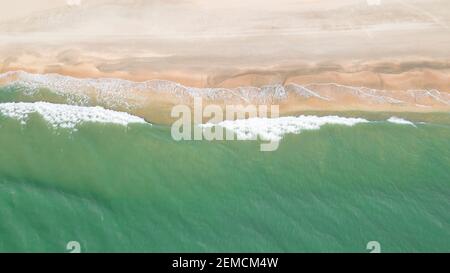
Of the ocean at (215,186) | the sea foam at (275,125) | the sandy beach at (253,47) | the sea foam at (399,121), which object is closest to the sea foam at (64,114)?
the ocean at (215,186)

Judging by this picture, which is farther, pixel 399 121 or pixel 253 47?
pixel 253 47

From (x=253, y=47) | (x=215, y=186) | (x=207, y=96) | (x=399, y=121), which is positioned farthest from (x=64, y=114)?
(x=399, y=121)

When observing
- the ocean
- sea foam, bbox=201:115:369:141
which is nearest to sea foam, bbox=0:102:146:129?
the ocean

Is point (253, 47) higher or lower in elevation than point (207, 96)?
higher

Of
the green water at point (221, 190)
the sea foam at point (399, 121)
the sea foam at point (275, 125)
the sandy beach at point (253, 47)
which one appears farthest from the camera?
the sandy beach at point (253, 47)

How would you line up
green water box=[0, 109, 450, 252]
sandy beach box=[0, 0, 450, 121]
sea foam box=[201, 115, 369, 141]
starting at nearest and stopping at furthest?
1. green water box=[0, 109, 450, 252]
2. sea foam box=[201, 115, 369, 141]
3. sandy beach box=[0, 0, 450, 121]

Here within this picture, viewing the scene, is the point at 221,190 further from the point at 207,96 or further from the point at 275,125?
the point at 207,96

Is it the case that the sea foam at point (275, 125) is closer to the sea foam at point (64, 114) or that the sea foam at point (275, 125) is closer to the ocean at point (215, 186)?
the ocean at point (215, 186)

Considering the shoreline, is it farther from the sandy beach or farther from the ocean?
the ocean
